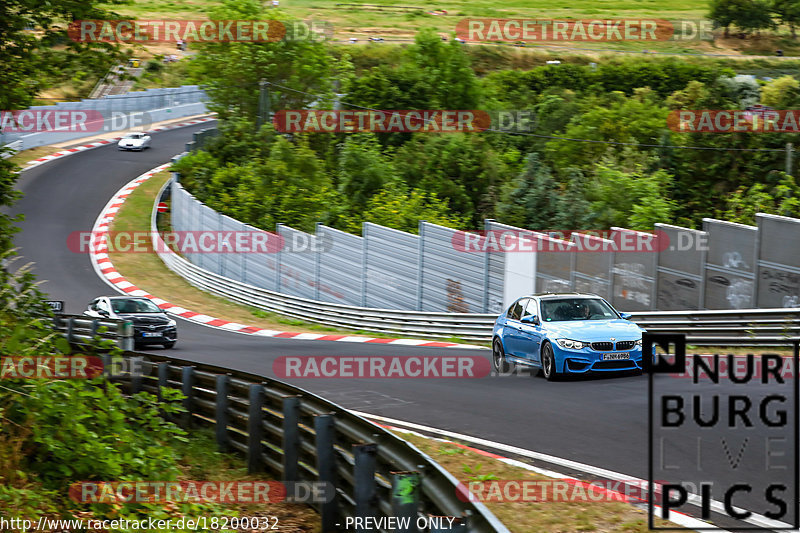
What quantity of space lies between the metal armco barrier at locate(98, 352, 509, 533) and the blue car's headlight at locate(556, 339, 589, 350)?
633 cm

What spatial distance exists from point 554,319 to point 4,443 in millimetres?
10229

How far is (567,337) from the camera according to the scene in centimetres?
1586

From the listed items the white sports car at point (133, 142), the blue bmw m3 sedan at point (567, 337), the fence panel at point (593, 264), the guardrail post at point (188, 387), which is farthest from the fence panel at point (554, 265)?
the white sports car at point (133, 142)

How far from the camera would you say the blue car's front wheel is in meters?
18.2

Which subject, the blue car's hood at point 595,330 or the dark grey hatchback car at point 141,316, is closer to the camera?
the blue car's hood at point 595,330

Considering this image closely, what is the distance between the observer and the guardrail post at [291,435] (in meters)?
9.50

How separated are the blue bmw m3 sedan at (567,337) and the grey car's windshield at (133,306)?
11.1m

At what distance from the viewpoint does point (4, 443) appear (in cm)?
850

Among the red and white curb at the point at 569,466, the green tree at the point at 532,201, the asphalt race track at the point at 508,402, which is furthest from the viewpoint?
the green tree at the point at 532,201

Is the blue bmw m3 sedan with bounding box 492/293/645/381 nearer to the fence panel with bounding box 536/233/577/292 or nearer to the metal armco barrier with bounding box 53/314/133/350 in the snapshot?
the fence panel with bounding box 536/233/577/292

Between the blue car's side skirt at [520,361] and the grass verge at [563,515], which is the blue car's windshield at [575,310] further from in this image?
the grass verge at [563,515]

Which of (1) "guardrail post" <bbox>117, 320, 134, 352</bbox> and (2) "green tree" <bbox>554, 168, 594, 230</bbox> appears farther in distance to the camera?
(2) "green tree" <bbox>554, 168, 594, 230</bbox>

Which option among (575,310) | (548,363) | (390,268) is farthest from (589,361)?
(390,268)

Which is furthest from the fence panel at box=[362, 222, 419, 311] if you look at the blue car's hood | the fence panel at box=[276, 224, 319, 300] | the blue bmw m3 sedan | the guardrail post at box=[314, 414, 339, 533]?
the guardrail post at box=[314, 414, 339, 533]
